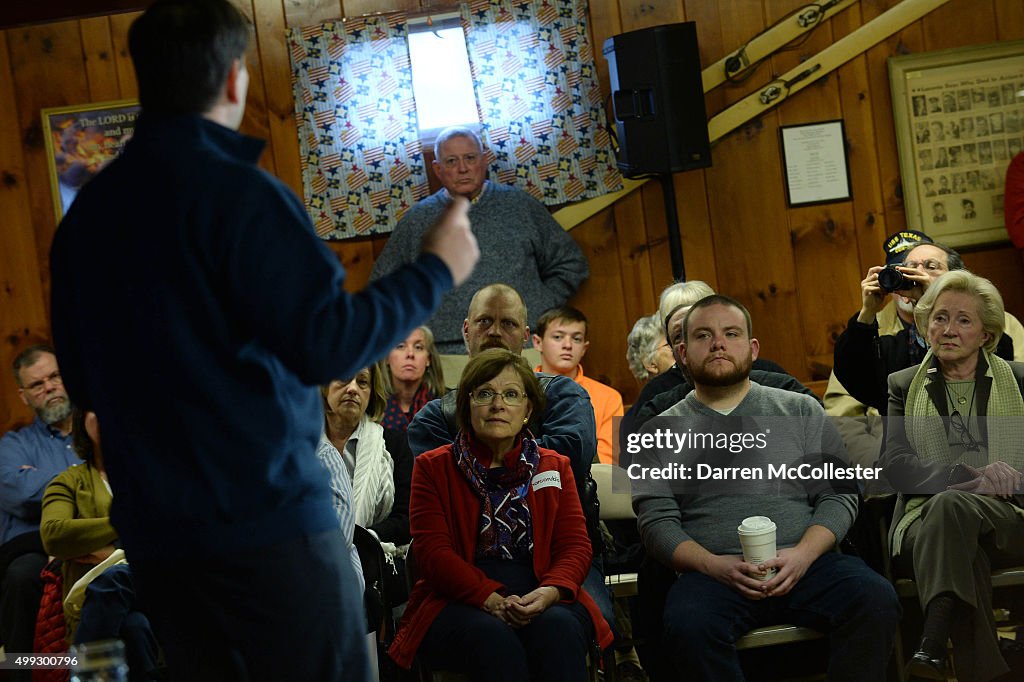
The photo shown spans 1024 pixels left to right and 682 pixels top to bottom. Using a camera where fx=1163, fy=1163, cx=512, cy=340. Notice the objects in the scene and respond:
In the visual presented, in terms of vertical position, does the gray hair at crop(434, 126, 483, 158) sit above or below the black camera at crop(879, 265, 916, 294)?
above

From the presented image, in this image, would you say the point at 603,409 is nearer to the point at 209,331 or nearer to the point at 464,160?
the point at 464,160

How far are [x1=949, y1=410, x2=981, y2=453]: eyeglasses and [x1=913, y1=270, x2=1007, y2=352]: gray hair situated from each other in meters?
0.23

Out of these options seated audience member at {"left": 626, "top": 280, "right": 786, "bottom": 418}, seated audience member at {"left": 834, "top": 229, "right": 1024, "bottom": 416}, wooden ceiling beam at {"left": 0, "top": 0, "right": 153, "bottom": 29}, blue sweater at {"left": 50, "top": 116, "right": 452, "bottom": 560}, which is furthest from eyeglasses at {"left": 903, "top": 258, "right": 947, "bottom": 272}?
blue sweater at {"left": 50, "top": 116, "right": 452, "bottom": 560}

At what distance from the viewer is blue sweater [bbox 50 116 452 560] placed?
1.27 meters

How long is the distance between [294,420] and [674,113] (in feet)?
11.2

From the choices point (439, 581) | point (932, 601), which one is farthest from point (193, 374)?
point (932, 601)

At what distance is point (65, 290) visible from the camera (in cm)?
142

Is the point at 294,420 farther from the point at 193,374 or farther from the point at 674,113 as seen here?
the point at 674,113

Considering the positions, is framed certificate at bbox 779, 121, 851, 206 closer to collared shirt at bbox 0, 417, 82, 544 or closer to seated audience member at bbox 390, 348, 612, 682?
seated audience member at bbox 390, 348, 612, 682

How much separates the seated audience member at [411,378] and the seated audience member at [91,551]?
1.04m

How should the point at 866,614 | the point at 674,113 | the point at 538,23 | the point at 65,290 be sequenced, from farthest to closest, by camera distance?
1. the point at 538,23
2. the point at 674,113
3. the point at 866,614
4. the point at 65,290

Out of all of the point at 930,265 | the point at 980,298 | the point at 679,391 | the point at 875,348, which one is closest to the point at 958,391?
the point at 980,298

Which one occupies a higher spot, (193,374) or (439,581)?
(193,374)

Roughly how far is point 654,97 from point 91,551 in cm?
260
